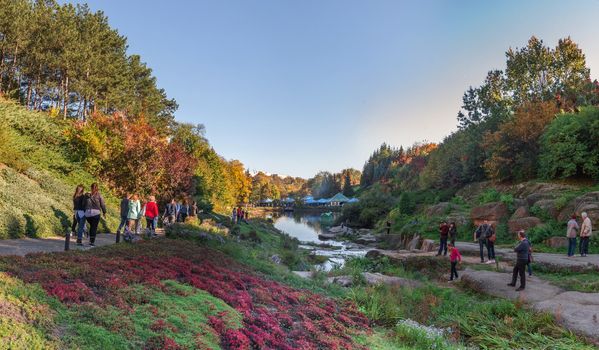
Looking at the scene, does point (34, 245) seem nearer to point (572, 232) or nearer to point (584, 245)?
point (572, 232)

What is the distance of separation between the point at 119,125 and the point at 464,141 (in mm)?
38788

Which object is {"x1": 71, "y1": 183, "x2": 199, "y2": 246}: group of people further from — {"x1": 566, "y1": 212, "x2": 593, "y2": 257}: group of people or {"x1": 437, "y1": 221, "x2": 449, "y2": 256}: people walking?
{"x1": 566, "y1": 212, "x2": 593, "y2": 257}: group of people

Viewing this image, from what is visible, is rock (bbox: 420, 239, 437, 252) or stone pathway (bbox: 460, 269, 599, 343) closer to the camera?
stone pathway (bbox: 460, 269, 599, 343)

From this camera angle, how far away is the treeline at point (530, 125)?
2805cm

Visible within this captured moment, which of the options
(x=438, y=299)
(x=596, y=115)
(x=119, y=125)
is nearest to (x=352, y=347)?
(x=438, y=299)

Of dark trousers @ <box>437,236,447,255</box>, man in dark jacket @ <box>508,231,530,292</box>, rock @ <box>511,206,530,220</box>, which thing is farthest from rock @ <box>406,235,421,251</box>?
man in dark jacket @ <box>508,231,530,292</box>

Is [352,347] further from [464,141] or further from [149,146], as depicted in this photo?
[464,141]

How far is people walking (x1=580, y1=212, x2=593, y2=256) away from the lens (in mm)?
16797

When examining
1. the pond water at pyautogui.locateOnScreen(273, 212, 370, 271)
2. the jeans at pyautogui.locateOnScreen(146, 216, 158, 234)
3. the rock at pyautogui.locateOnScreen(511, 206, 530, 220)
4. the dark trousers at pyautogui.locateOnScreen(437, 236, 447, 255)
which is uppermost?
the rock at pyautogui.locateOnScreen(511, 206, 530, 220)

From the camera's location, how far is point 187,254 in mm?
12461

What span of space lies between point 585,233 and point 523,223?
20.1 ft

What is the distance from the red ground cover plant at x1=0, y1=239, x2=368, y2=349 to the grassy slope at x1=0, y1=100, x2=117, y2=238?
189 inches

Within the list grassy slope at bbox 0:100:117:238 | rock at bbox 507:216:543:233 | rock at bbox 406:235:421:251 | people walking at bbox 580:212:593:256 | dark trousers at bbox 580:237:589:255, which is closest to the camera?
grassy slope at bbox 0:100:117:238

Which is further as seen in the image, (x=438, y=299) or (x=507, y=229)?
(x=507, y=229)
